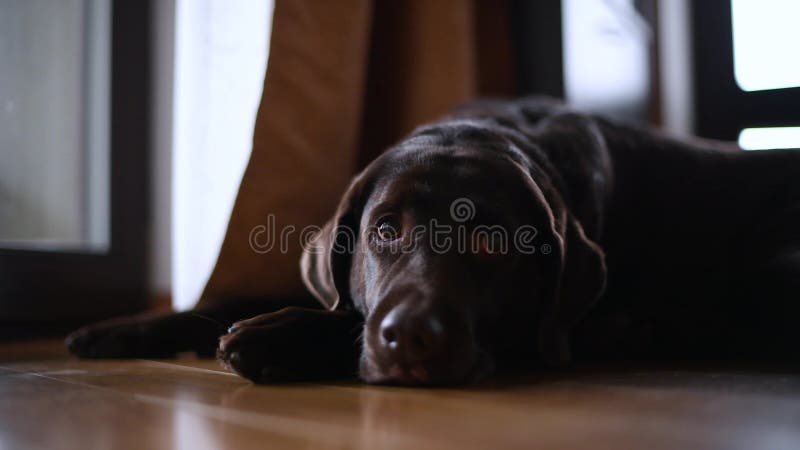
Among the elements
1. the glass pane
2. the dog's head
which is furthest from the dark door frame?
the dog's head

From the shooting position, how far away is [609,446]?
845 millimetres

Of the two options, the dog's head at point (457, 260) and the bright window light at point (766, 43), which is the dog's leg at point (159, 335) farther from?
the bright window light at point (766, 43)

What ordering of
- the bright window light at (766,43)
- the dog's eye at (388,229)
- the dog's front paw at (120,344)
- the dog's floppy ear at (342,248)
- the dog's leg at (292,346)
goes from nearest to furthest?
the dog's leg at (292,346), the dog's eye at (388,229), the dog's floppy ear at (342,248), the dog's front paw at (120,344), the bright window light at (766,43)

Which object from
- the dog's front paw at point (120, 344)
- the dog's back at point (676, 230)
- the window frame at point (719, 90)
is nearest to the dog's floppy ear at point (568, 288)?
the dog's back at point (676, 230)

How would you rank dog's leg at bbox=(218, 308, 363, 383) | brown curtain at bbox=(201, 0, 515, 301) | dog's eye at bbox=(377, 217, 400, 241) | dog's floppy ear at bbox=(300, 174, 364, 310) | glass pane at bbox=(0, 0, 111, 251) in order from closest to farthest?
dog's leg at bbox=(218, 308, 363, 383) < dog's eye at bbox=(377, 217, 400, 241) < dog's floppy ear at bbox=(300, 174, 364, 310) < brown curtain at bbox=(201, 0, 515, 301) < glass pane at bbox=(0, 0, 111, 251)

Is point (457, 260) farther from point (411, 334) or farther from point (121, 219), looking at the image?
point (121, 219)

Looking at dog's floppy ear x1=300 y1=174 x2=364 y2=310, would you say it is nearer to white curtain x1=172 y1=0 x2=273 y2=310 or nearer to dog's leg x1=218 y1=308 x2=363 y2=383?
dog's leg x1=218 y1=308 x2=363 y2=383

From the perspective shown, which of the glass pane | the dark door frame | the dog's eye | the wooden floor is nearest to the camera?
the wooden floor

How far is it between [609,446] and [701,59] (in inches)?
101

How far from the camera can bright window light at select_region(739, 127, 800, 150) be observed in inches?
107

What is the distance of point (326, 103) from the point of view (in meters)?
2.26

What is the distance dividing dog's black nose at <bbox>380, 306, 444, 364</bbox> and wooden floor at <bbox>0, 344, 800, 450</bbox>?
64 millimetres

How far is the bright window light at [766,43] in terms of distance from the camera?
272cm

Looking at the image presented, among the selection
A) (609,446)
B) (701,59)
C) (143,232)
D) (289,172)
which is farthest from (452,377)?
(701,59)
